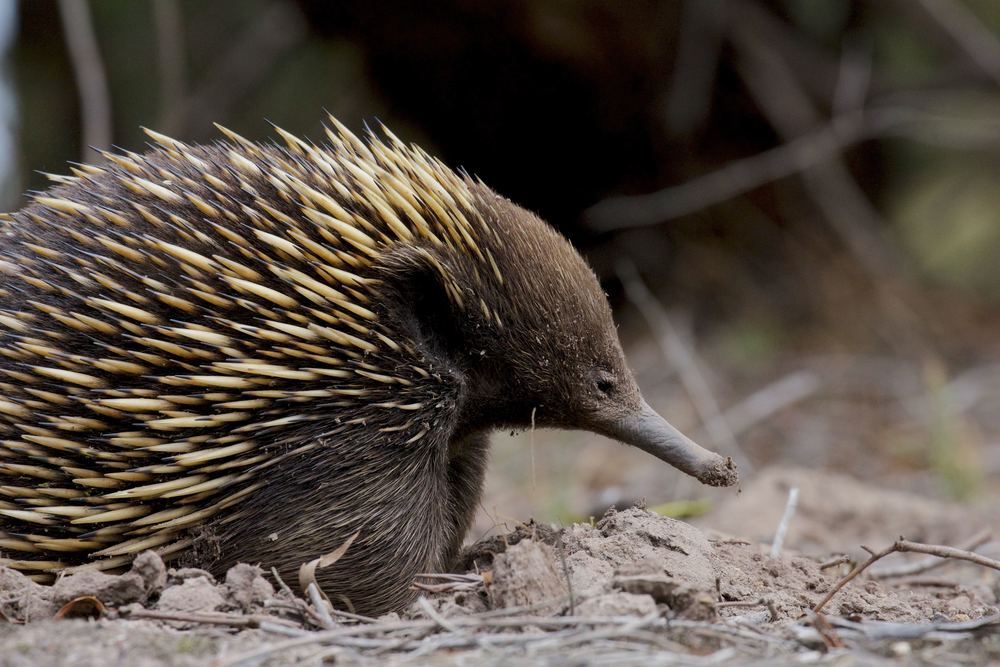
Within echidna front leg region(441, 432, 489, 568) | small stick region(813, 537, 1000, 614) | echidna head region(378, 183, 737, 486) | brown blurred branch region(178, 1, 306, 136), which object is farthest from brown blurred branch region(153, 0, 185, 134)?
small stick region(813, 537, 1000, 614)

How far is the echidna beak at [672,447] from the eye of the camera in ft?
10.5

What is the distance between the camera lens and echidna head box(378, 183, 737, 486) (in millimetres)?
3260

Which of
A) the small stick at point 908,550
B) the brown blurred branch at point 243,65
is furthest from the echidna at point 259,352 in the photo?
the brown blurred branch at point 243,65

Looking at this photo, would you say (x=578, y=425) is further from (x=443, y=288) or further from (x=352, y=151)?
(x=352, y=151)

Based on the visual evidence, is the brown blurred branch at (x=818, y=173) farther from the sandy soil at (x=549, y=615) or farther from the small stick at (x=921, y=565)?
the sandy soil at (x=549, y=615)

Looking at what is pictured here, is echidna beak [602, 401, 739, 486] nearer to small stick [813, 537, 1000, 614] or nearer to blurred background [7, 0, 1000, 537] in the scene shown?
small stick [813, 537, 1000, 614]

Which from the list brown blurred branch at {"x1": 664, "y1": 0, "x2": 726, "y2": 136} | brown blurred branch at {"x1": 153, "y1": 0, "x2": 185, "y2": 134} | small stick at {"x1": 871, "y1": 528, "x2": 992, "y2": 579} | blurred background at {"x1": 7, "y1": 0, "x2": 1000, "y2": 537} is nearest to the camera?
small stick at {"x1": 871, "y1": 528, "x2": 992, "y2": 579}

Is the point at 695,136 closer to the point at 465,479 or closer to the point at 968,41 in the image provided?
the point at 968,41

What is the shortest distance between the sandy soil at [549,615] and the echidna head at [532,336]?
0.30 metres

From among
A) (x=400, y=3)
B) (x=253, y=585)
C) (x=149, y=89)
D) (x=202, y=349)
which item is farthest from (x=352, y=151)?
(x=149, y=89)

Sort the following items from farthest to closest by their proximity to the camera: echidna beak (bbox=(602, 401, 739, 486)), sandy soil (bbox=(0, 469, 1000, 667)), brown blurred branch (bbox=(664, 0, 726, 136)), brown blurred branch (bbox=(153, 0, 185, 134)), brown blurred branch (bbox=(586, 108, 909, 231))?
brown blurred branch (bbox=(664, 0, 726, 136)) < brown blurred branch (bbox=(586, 108, 909, 231)) < brown blurred branch (bbox=(153, 0, 185, 134)) < echidna beak (bbox=(602, 401, 739, 486)) < sandy soil (bbox=(0, 469, 1000, 667))

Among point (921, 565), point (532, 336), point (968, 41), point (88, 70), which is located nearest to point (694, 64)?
point (968, 41)

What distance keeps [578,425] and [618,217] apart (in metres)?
6.37

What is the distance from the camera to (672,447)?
332 centimetres
